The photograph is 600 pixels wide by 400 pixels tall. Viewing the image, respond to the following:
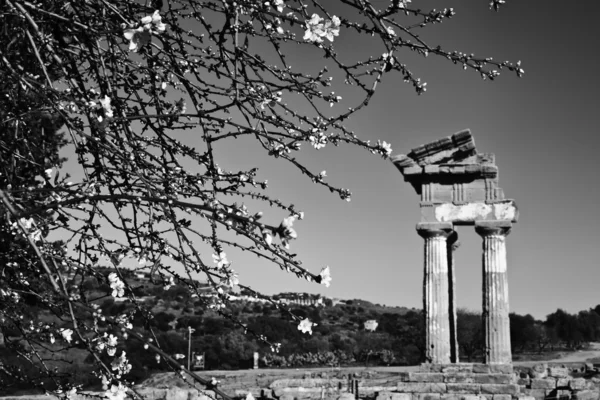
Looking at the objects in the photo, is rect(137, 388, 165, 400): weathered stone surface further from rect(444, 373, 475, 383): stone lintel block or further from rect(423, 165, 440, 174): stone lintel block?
rect(423, 165, 440, 174): stone lintel block

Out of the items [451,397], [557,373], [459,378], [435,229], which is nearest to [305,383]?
[459,378]

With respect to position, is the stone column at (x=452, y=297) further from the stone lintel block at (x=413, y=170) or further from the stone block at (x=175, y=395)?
the stone block at (x=175, y=395)

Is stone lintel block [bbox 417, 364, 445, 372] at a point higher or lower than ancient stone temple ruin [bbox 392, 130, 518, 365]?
lower

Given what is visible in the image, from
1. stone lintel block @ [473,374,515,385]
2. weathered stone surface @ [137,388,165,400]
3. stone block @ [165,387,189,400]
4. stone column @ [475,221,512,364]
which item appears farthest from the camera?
stone column @ [475,221,512,364]

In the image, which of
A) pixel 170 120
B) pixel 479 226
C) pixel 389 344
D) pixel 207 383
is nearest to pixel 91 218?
pixel 170 120

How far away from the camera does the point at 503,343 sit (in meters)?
17.0

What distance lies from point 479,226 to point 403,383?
4458 millimetres

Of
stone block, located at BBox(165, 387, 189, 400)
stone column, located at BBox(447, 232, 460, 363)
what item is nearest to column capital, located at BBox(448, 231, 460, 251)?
stone column, located at BBox(447, 232, 460, 363)

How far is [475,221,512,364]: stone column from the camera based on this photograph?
1703 centimetres

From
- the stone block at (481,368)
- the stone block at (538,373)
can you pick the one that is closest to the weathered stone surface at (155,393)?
the stone block at (481,368)

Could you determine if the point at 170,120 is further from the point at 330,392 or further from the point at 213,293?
the point at 330,392

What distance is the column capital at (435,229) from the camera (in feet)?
57.9

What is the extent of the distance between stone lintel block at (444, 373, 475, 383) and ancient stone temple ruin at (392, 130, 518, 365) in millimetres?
1033

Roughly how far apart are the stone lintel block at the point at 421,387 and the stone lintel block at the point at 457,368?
77 cm
